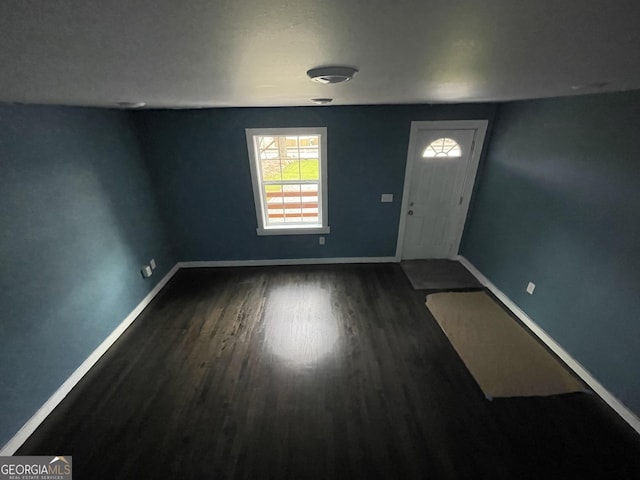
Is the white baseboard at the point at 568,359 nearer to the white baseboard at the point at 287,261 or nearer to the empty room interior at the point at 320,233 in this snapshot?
the empty room interior at the point at 320,233

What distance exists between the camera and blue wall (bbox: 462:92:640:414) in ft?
6.40

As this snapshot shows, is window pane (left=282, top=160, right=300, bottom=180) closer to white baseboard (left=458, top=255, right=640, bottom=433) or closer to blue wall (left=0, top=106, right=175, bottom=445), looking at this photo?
blue wall (left=0, top=106, right=175, bottom=445)

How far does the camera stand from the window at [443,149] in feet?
11.5

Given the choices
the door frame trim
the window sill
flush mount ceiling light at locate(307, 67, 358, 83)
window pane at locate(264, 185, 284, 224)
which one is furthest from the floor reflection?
flush mount ceiling light at locate(307, 67, 358, 83)

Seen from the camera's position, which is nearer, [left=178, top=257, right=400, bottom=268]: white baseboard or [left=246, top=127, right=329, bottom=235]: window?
[left=246, top=127, right=329, bottom=235]: window

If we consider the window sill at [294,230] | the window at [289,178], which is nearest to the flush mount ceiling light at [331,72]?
the window at [289,178]

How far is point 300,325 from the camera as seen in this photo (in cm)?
292

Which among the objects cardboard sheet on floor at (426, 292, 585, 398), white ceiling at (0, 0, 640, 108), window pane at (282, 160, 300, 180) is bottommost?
cardboard sheet on floor at (426, 292, 585, 398)

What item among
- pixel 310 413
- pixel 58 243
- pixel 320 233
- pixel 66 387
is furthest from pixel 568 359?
pixel 58 243

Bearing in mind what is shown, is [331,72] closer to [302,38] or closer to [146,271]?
[302,38]

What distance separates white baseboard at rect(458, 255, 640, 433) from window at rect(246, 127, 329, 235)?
239cm

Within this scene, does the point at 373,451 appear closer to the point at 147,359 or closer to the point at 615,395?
the point at 615,395

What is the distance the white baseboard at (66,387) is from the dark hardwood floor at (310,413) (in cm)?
5

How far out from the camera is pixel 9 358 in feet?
5.77
